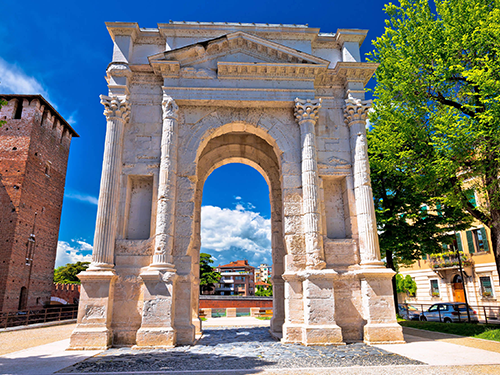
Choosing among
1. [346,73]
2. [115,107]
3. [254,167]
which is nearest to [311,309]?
[254,167]

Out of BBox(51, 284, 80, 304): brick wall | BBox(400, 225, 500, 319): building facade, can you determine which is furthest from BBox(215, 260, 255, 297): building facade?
BBox(400, 225, 500, 319): building facade

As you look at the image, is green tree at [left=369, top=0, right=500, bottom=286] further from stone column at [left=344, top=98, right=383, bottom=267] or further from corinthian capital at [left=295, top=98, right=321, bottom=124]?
corinthian capital at [left=295, top=98, right=321, bottom=124]

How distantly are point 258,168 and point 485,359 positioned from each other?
436 inches

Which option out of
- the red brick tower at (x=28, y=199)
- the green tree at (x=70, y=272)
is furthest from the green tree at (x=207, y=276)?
the red brick tower at (x=28, y=199)

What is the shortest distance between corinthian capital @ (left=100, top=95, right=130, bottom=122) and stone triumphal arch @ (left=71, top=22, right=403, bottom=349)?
0.05 metres

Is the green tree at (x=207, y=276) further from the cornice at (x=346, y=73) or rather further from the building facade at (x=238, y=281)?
the cornice at (x=346, y=73)

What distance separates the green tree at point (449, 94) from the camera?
12.2 metres

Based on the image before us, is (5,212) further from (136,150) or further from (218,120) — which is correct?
(218,120)

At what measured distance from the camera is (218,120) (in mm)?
13172

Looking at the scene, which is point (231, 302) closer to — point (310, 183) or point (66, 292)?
point (66, 292)

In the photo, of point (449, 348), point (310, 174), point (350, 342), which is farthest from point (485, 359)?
point (310, 174)

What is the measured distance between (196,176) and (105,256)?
12.9 feet

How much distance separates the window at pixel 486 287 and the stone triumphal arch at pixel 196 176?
2090 cm

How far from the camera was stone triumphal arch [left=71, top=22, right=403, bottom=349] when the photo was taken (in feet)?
36.1
